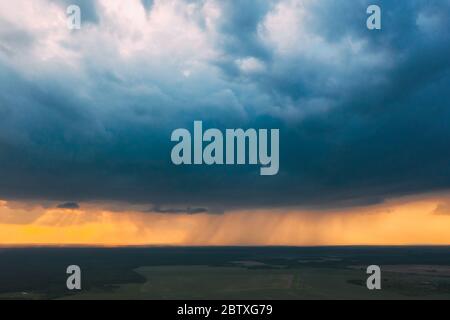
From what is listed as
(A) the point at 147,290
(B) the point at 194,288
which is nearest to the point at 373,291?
(B) the point at 194,288

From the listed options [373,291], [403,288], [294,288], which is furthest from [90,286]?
[403,288]

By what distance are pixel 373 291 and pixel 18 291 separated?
93.0m

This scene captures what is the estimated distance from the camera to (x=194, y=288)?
118562mm

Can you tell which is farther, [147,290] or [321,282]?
[321,282]
